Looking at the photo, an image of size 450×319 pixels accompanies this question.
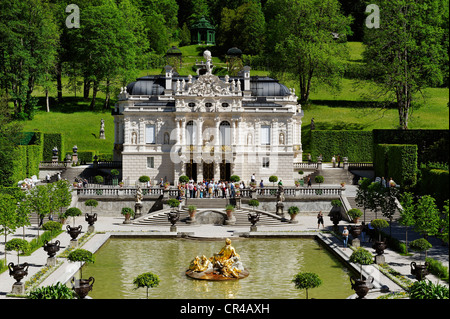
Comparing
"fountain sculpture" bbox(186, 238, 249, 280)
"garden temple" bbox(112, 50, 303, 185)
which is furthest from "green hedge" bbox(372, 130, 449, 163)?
"fountain sculpture" bbox(186, 238, 249, 280)

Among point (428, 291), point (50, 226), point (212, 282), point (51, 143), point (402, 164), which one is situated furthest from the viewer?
point (51, 143)

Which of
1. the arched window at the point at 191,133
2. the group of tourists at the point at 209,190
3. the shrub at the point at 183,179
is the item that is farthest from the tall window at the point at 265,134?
the group of tourists at the point at 209,190

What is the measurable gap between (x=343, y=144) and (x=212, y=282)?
4681 cm

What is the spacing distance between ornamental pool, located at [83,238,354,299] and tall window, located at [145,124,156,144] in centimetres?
2110

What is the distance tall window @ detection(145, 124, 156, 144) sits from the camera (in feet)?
205

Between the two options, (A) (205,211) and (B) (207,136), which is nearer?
(A) (205,211)

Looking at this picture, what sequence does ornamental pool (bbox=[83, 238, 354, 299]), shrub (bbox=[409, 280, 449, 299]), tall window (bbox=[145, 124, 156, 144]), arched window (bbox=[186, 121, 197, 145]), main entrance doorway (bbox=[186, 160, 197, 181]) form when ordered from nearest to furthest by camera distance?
1. shrub (bbox=[409, 280, 449, 299])
2. ornamental pool (bbox=[83, 238, 354, 299])
3. main entrance doorway (bbox=[186, 160, 197, 181])
4. arched window (bbox=[186, 121, 197, 145])
5. tall window (bbox=[145, 124, 156, 144])

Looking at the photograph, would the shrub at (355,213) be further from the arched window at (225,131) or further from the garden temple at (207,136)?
the arched window at (225,131)

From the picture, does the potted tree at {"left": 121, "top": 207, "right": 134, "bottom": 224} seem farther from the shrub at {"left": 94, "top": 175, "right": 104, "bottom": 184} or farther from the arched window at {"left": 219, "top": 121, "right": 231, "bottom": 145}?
the arched window at {"left": 219, "top": 121, "right": 231, "bottom": 145}

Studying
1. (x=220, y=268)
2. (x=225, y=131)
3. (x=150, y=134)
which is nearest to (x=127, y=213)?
(x=150, y=134)

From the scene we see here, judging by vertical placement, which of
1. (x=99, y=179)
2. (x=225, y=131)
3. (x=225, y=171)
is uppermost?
(x=225, y=131)

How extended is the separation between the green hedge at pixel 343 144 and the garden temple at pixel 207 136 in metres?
10.7

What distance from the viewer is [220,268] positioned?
1197 inches

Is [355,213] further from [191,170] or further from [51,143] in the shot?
[51,143]
